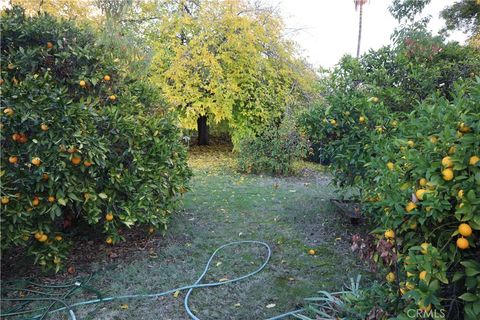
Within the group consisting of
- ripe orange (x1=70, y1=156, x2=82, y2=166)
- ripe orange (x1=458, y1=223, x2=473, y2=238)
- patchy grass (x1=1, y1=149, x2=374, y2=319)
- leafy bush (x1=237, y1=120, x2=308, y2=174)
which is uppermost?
ripe orange (x1=70, y1=156, x2=82, y2=166)

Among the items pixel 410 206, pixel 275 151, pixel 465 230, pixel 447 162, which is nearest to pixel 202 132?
pixel 275 151

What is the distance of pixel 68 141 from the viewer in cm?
248

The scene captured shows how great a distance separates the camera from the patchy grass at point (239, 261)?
2481mm

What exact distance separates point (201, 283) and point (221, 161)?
6733 millimetres

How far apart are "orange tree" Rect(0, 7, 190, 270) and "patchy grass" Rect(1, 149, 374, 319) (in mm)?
415

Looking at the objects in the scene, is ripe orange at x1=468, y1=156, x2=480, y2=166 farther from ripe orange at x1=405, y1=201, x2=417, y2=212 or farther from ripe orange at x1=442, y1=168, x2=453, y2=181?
ripe orange at x1=405, y1=201, x2=417, y2=212

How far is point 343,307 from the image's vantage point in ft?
7.14

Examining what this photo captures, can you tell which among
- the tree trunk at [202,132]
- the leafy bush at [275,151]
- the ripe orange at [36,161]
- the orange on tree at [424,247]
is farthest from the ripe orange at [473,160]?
the tree trunk at [202,132]

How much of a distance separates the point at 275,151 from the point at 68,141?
5.56 meters

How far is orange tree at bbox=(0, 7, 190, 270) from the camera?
2459 millimetres

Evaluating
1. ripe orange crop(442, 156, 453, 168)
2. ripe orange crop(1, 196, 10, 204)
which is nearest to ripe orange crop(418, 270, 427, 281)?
ripe orange crop(442, 156, 453, 168)

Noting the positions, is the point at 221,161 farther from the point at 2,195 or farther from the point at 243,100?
the point at 2,195

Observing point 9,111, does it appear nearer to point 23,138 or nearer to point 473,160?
point 23,138

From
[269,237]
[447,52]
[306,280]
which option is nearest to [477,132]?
[306,280]
